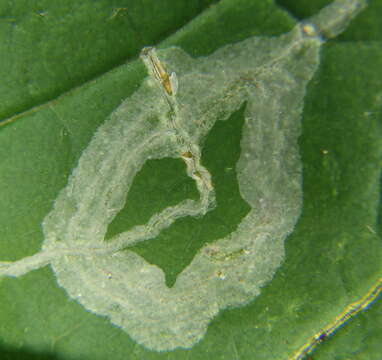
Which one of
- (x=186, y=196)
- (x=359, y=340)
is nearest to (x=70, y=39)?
(x=186, y=196)

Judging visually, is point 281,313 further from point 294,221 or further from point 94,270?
point 94,270

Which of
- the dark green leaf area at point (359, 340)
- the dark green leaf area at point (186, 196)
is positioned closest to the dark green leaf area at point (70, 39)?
the dark green leaf area at point (186, 196)

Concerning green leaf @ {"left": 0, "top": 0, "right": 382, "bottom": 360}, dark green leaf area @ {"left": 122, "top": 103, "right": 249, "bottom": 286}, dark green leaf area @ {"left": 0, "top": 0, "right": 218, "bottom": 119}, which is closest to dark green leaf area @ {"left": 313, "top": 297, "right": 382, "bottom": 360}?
green leaf @ {"left": 0, "top": 0, "right": 382, "bottom": 360}

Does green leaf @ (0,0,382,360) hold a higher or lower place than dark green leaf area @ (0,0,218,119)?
lower

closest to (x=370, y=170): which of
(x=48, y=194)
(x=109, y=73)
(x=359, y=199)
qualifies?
(x=359, y=199)

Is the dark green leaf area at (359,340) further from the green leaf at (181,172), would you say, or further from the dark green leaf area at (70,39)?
the dark green leaf area at (70,39)

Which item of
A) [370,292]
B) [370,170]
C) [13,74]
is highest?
[13,74]

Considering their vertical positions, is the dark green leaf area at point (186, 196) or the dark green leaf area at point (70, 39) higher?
the dark green leaf area at point (70, 39)

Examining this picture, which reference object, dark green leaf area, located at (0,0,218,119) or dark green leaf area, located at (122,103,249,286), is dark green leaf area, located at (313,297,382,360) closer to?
dark green leaf area, located at (122,103,249,286)
